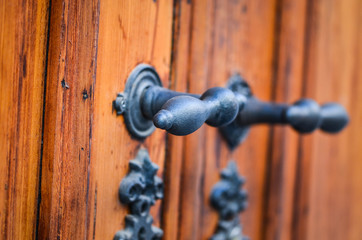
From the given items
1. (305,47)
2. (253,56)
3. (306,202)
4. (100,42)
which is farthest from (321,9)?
(100,42)

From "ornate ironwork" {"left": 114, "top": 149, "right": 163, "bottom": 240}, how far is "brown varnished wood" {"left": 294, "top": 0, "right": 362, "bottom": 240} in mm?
409

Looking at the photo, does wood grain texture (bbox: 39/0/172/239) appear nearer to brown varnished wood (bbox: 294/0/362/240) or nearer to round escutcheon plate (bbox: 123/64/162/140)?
round escutcheon plate (bbox: 123/64/162/140)

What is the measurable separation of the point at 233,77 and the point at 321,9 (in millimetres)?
308

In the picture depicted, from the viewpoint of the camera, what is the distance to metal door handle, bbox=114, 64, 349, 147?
307mm

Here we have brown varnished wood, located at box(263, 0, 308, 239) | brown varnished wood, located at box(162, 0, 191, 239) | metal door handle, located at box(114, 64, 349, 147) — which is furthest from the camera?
brown varnished wood, located at box(263, 0, 308, 239)

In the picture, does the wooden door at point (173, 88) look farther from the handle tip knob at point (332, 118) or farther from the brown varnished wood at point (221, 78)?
the handle tip knob at point (332, 118)

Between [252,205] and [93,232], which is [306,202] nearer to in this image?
[252,205]

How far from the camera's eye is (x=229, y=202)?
57cm

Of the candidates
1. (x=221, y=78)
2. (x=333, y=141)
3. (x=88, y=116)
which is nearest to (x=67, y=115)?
(x=88, y=116)

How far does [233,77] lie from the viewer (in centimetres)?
56

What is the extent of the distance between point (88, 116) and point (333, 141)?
64 centimetres

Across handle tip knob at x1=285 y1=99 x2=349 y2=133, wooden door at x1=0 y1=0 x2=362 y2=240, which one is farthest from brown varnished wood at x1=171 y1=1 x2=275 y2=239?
handle tip knob at x1=285 y1=99 x2=349 y2=133

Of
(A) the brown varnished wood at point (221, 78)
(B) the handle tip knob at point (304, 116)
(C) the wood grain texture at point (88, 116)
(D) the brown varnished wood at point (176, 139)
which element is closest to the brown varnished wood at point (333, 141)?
(A) the brown varnished wood at point (221, 78)

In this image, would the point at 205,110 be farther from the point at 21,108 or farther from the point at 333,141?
the point at 333,141
